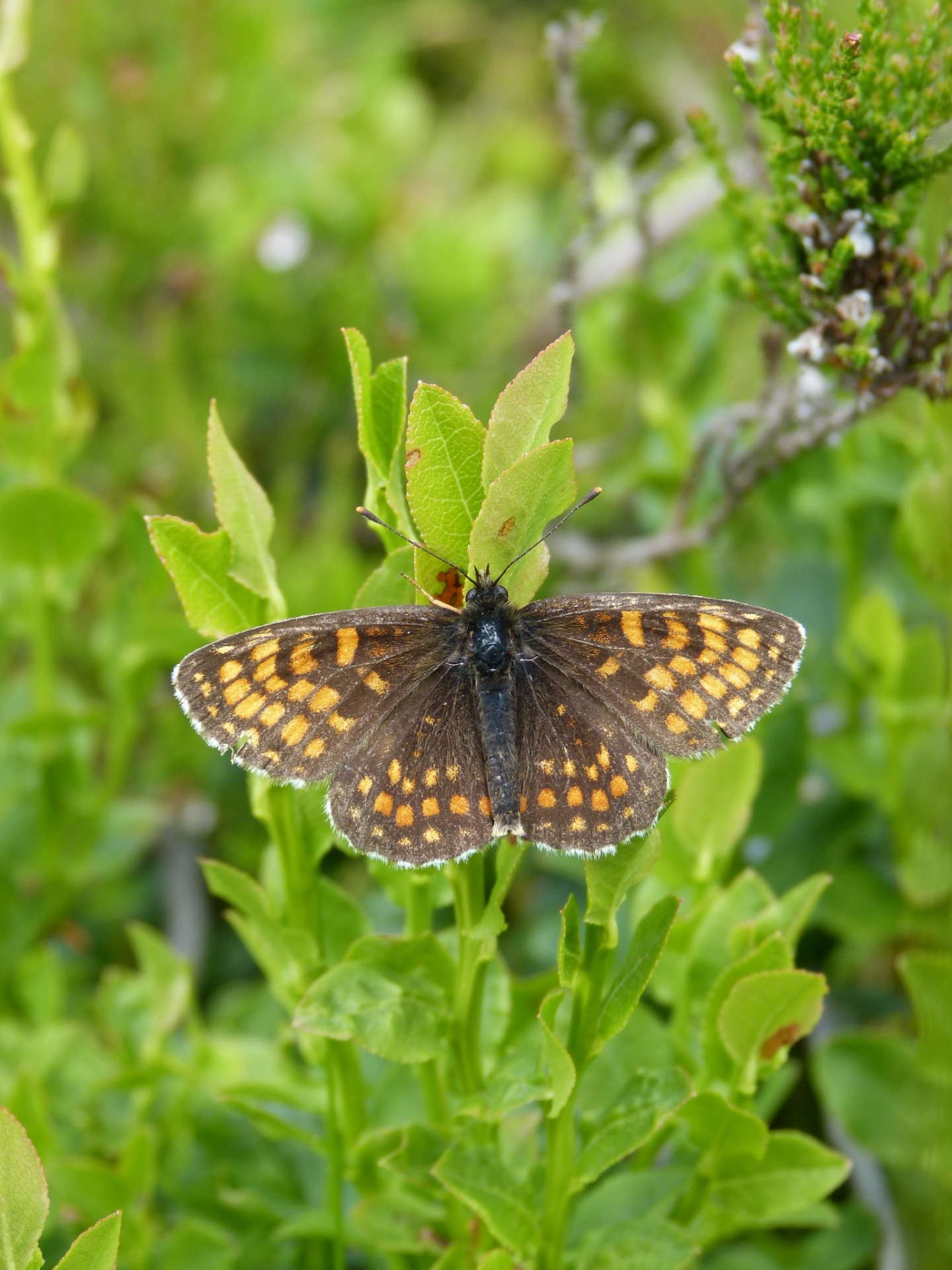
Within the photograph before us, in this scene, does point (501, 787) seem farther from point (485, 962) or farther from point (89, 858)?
point (89, 858)

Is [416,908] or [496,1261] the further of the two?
[416,908]

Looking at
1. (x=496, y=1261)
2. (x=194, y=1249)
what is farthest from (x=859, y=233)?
(x=194, y=1249)

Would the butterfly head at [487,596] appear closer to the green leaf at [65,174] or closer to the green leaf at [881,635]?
the green leaf at [881,635]

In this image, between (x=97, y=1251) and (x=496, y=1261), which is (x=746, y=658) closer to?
(x=496, y=1261)

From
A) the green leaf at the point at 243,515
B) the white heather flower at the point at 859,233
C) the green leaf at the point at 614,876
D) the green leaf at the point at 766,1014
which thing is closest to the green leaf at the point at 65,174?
the green leaf at the point at 243,515

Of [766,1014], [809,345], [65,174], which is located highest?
[65,174]

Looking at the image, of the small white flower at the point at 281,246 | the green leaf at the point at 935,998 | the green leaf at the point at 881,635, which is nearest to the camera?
the green leaf at the point at 935,998
